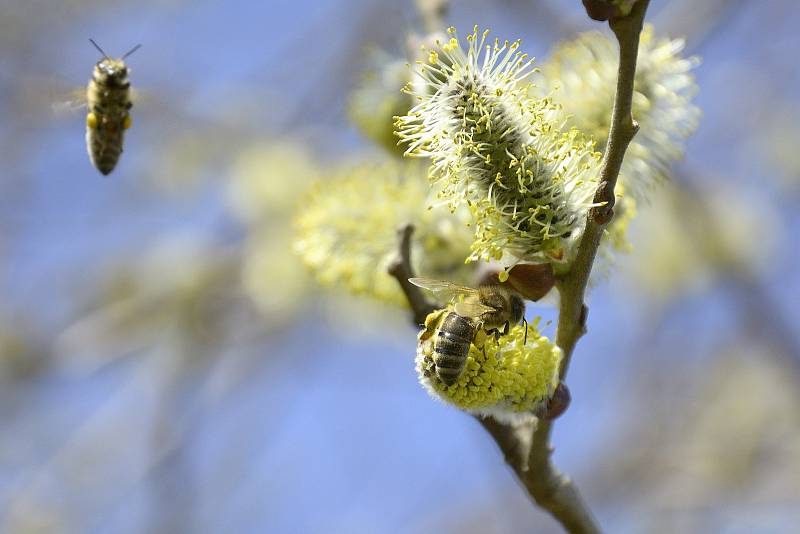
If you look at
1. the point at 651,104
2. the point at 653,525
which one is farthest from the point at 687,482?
the point at 651,104

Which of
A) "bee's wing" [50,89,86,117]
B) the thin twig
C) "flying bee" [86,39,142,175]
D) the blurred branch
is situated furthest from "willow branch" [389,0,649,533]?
"bee's wing" [50,89,86,117]

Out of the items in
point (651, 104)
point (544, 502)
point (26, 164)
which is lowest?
point (544, 502)

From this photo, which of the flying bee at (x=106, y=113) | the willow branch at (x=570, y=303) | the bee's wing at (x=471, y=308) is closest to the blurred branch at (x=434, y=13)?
the willow branch at (x=570, y=303)

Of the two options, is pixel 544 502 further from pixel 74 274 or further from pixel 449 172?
pixel 74 274

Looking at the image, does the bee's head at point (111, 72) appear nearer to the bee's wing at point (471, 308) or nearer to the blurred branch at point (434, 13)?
the blurred branch at point (434, 13)

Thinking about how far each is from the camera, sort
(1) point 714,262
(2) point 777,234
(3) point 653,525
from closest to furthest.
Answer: (1) point 714,262 → (3) point 653,525 → (2) point 777,234

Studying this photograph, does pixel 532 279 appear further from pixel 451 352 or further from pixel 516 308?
pixel 451 352

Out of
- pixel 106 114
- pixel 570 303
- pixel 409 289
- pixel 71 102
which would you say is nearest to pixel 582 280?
pixel 570 303
